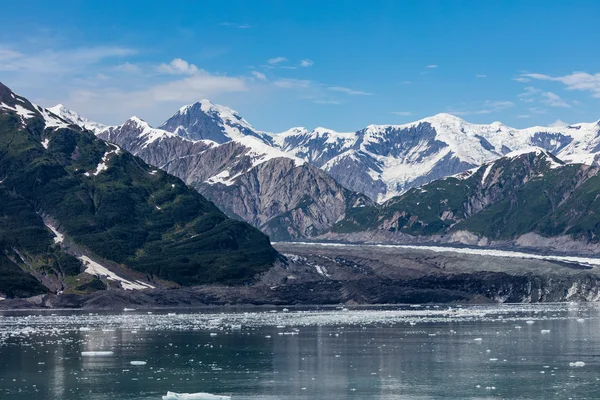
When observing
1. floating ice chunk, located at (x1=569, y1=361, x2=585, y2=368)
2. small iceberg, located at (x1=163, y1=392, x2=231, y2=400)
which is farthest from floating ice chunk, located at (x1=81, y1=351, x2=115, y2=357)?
floating ice chunk, located at (x1=569, y1=361, x2=585, y2=368)

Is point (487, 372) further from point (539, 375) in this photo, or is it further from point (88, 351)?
point (88, 351)

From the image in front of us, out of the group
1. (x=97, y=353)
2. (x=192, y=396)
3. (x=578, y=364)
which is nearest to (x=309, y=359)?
(x=97, y=353)

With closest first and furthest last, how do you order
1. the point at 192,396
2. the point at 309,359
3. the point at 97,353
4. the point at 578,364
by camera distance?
the point at 192,396
the point at 578,364
the point at 309,359
the point at 97,353

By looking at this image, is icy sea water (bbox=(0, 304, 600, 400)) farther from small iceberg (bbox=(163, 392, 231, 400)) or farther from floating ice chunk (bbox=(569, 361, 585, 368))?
small iceberg (bbox=(163, 392, 231, 400))

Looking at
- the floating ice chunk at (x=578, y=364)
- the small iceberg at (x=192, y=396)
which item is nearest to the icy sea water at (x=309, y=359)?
the floating ice chunk at (x=578, y=364)

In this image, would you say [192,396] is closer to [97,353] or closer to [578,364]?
[97,353]

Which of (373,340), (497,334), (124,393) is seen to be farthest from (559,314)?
(124,393)

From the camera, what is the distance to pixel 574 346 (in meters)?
106

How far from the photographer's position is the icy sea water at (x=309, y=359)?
7625 centimetres

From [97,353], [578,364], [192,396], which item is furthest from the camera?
[97,353]

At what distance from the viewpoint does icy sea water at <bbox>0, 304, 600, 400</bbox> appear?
3002 inches

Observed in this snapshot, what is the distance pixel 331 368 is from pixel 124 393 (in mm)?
21699

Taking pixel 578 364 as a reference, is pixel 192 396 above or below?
above

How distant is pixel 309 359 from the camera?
98.0m
